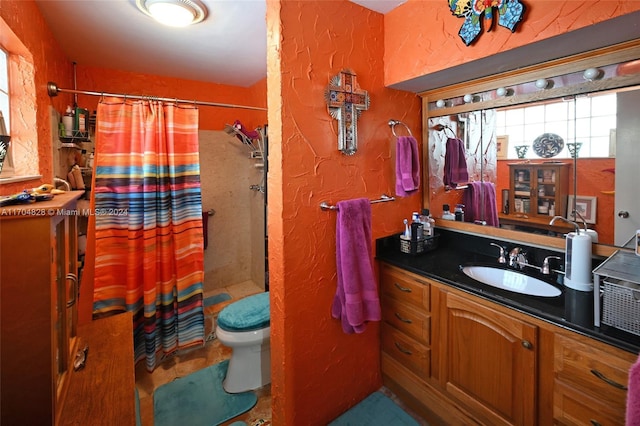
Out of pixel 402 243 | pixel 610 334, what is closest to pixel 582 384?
pixel 610 334

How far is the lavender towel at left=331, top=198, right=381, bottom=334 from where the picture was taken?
5.16 feet

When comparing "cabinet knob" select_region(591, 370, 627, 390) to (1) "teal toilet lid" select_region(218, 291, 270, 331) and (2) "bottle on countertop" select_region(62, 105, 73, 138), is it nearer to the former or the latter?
(1) "teal toilet lid" select_region(218, 291, 270, 331)

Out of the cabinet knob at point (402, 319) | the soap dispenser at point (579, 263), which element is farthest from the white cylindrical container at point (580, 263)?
the cabinet knob at point (402, 319)

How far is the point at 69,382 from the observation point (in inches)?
39.3

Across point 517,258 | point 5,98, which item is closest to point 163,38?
point 5,98

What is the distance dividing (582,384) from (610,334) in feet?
0.70

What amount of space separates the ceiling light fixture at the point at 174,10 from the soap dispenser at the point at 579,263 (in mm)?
2218

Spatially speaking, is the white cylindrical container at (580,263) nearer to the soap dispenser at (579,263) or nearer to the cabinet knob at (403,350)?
the soap dispenser at (579,263)

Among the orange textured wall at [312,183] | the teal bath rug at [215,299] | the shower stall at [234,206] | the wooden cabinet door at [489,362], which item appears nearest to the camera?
the wooden cabinet door at [489,362]

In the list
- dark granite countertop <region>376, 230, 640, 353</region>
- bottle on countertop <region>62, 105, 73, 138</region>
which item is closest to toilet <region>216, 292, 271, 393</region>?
dark granite countertop <region>376, 230, 640, 353</region>

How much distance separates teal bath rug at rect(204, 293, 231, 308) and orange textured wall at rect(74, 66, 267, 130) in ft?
5.79

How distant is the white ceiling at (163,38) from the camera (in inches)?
68.9

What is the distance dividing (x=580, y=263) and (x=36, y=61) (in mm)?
2893

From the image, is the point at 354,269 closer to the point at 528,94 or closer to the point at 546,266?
the point at 546,266
